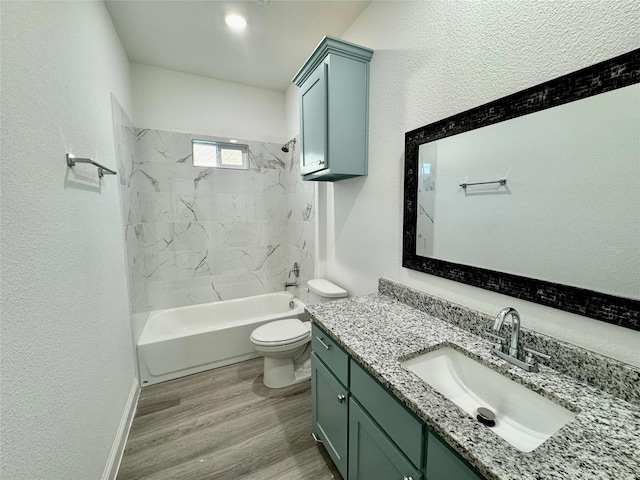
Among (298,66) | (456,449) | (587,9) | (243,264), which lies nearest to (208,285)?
(243,264)

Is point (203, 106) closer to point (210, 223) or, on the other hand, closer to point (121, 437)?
point (210, 223)

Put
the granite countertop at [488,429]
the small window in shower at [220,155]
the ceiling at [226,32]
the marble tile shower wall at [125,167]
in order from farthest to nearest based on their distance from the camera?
the small window in shower at [220,155] < the marble tile shower wall at [125,167] < the ceiling at [226,32] < the granite countertop at [488,429]

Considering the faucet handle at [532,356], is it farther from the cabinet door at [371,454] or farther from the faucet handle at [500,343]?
the cabinet door at [371,454]

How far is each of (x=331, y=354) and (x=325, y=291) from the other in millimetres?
830

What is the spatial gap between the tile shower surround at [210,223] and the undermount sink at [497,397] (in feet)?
5.62

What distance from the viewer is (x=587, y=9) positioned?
83cm

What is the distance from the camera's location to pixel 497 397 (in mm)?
938

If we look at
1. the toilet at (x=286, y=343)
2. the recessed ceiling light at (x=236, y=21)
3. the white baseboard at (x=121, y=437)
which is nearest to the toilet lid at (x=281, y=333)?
the toilet at (x=286, y=343)

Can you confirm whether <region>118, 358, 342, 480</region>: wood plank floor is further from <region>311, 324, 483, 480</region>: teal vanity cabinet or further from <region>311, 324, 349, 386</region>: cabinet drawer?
<region>311, 324, 349, 386</region>: cabinet drawer

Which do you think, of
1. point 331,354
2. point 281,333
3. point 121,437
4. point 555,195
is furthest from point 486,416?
point 121,437

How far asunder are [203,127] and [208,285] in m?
1.73

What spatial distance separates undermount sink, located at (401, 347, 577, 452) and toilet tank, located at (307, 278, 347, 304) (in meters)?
1.01

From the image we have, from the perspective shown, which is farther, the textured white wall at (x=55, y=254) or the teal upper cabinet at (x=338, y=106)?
the teal upper cabinet at (x=338, y=106)

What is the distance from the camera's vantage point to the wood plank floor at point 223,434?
58.4 inches
